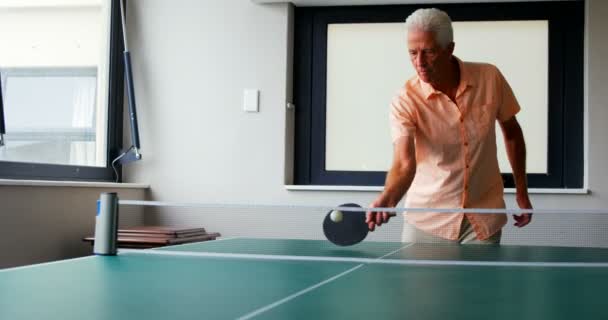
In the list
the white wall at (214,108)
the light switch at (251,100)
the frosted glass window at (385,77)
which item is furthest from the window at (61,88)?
the frosted glass window at (385,77)

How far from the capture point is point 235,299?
1.50 metres

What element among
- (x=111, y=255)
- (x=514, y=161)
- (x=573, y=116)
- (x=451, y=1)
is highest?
(x=451, y=1)

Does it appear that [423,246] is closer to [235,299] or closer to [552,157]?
[235,299]

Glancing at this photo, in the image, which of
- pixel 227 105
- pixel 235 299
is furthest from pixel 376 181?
pixel 235 299

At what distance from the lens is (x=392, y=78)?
14.8ft

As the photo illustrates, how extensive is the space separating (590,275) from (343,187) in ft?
7.86

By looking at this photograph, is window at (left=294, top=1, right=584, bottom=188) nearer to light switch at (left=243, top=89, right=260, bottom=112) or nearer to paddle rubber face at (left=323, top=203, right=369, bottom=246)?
light switch at (left=243, top=89, right=260, bottom=112)

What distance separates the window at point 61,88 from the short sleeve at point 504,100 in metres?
2.24

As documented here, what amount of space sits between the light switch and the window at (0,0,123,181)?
785mm

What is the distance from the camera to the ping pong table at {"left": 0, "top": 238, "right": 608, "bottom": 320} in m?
1.37

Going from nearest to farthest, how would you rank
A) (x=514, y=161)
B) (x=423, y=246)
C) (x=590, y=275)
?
(x=590, y=275), (x=423, y=246), (x=514, y=161)

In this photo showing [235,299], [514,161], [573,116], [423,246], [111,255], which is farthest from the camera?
[573,116]

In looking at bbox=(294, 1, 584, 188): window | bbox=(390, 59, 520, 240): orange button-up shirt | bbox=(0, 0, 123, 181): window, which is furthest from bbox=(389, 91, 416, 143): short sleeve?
bbox=(0, 0, 123, 181): window

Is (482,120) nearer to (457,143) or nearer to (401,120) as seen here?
Answer: (457,143)
